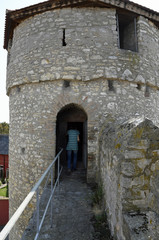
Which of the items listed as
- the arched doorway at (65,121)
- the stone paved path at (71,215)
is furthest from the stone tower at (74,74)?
the arched doorway at (65,121)

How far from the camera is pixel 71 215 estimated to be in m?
3.31

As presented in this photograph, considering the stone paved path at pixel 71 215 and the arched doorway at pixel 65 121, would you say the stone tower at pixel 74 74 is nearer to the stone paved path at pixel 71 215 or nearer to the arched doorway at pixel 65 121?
the stone paved path at pixel 71 215

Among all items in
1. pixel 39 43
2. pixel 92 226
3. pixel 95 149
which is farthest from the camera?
pixel 39 43

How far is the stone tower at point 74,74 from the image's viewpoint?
16.1ft

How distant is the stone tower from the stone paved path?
670mm

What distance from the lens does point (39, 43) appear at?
5.20m

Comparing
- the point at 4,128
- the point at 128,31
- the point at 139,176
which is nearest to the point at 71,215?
the point at 139,176

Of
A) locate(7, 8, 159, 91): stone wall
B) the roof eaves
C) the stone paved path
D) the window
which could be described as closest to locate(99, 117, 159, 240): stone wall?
the stone paved path

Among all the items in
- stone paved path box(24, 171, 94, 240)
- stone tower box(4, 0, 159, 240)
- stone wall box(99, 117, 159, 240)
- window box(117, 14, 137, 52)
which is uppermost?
window box(117, 14, 137, 52)

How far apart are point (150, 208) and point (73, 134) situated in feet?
12.7

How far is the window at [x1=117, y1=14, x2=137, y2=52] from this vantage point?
563cm

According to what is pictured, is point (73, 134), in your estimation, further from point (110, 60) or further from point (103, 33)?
point (103, 33)

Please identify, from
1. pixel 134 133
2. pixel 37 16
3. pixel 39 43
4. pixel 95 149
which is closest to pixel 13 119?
pixel 39 43

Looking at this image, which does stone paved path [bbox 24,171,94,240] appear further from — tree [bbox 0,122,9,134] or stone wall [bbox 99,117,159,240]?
tree [bbox 0,122,9,134]
